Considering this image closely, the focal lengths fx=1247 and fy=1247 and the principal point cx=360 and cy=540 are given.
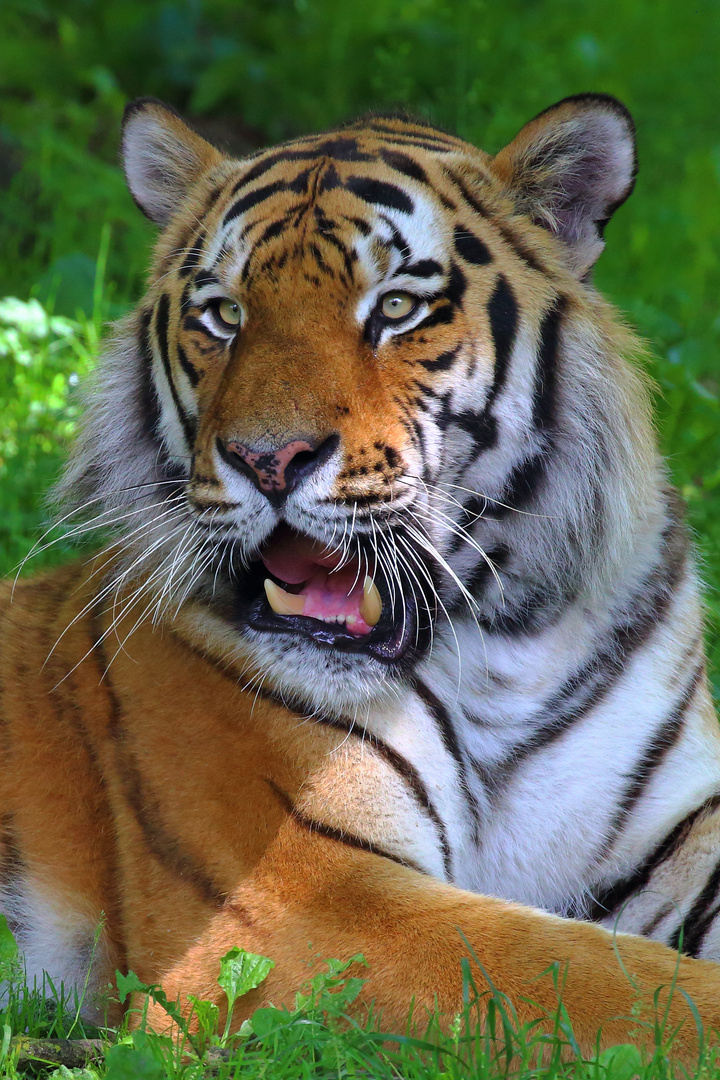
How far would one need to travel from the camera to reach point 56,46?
6.83 metres

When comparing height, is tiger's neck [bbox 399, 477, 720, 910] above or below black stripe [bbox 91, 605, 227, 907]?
above

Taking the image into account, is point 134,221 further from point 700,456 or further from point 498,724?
point 498,724

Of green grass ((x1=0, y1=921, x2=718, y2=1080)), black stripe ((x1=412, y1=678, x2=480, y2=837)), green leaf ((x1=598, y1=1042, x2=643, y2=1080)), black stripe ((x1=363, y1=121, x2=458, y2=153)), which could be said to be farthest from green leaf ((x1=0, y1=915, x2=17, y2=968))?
black stripe ((x1=363, y1=121, x2=458, y2=153))

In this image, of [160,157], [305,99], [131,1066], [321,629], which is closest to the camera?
[131,1066]

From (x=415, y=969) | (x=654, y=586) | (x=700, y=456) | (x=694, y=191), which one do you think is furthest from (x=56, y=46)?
(x=415, y=969)

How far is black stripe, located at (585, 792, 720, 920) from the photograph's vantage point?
226 cm

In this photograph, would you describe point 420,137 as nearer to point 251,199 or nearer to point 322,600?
point 251,199

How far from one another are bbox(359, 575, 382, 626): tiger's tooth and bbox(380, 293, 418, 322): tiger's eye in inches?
17.3

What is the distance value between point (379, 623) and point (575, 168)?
2.97ft

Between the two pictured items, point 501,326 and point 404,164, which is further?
point 404,164

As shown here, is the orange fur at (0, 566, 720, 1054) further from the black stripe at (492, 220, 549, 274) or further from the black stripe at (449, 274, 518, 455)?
the black stripe at (492, 220, 549, 274)

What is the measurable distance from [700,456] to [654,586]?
189 centimetres

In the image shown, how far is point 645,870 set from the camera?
7.42 feet

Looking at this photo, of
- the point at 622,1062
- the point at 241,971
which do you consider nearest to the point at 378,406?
the point at 241,971
